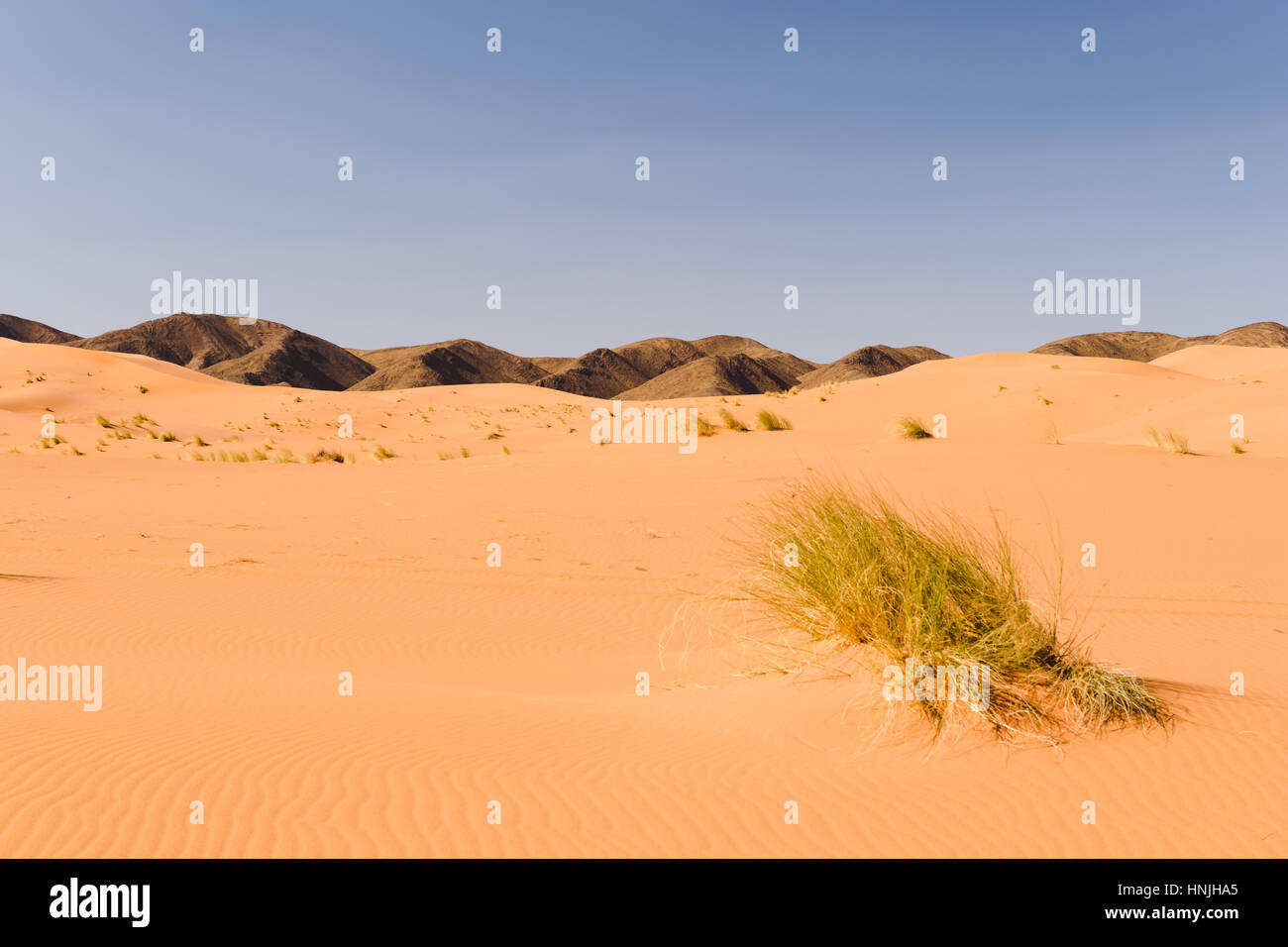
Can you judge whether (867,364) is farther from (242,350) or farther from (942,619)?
(942,619)

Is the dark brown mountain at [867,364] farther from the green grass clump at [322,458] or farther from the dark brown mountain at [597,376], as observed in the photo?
the green grass clump at [322,458]

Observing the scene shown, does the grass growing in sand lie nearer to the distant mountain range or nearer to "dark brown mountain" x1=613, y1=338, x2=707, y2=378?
the distant mountain range

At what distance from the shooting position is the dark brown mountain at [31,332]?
10456 cm

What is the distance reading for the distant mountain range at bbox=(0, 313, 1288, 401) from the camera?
8544 centimetres

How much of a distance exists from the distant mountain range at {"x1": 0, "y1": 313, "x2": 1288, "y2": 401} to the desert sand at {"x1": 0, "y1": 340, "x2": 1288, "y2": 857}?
59.0 meters

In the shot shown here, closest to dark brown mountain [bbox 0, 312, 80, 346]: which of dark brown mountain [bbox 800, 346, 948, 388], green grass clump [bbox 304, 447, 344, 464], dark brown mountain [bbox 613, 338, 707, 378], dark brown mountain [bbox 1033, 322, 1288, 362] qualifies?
dark brown mountain [bbox 613, 338, 707, 378]

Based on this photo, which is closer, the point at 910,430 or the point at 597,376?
the point at 910,430

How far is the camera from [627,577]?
11.1 m

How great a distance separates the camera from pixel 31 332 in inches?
4279

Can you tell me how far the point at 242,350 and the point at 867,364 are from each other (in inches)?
3035

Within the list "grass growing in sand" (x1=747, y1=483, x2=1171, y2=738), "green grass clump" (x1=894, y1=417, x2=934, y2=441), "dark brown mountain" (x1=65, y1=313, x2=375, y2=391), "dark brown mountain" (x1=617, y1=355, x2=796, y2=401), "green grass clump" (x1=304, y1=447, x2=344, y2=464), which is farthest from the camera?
"dark brown mountain" (x1=65, y1=313, x2=375, y2=391)

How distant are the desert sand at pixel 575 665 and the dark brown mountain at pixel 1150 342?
73.0 meters

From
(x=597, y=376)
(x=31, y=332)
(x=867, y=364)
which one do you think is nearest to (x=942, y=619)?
(x=867, y=364)

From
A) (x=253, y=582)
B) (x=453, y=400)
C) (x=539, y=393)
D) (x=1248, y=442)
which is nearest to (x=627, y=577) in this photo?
(x=253, y=582)
